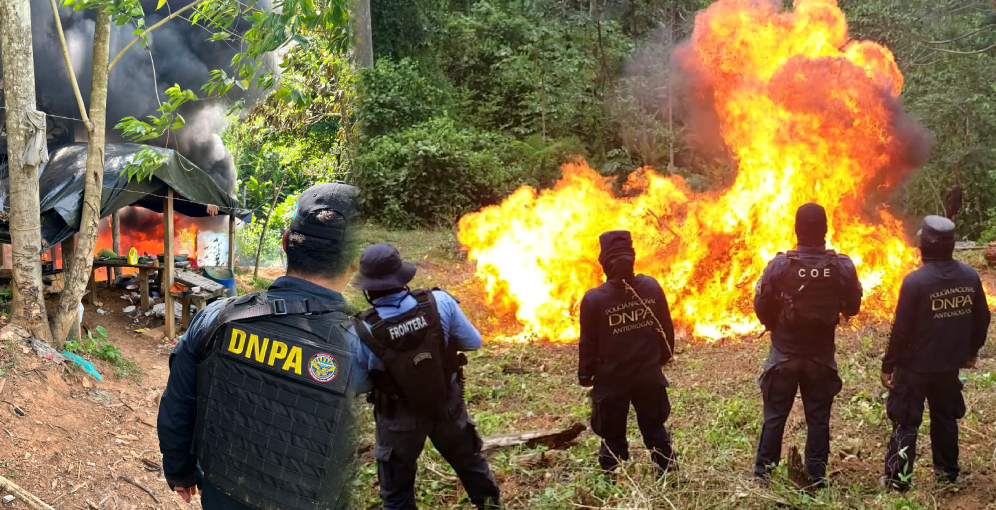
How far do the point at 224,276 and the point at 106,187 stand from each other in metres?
2.57

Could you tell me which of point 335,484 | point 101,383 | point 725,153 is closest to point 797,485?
point 335,484

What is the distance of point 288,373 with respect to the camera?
2689mm

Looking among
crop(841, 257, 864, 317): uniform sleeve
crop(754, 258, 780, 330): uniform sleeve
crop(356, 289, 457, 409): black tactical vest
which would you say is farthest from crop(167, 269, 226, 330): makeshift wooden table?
crop(841, 257, 864, 317): uniform sleeve

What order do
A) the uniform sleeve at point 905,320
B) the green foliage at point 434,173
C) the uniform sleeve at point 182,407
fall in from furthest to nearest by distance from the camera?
the green foliage at point 434,173
the uniform sleeve at point 905,320
the uniform sleeve at point 182,407

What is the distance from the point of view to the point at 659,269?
8852 mm

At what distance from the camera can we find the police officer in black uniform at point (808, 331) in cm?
427

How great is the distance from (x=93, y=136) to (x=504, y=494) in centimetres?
731

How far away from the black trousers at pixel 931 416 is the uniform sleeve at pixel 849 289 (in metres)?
0.49

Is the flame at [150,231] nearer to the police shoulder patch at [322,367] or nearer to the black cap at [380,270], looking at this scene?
the black cap at [380,270]

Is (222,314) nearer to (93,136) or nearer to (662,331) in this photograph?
(662,331)

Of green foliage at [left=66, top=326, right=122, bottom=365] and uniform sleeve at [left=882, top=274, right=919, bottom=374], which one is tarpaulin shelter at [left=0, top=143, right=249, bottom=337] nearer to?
green foliage at [left=66, top=326, right=122, bottom=365]

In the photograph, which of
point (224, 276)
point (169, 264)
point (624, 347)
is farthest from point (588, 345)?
point (224, 276)

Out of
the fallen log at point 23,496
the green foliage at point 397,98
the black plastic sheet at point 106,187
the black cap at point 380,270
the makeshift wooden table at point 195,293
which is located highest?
the green foliage at point 397,98

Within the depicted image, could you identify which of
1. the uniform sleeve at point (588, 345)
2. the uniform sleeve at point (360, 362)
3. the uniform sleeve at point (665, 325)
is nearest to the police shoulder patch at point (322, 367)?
the uniform sleeve at point (360, 362)
